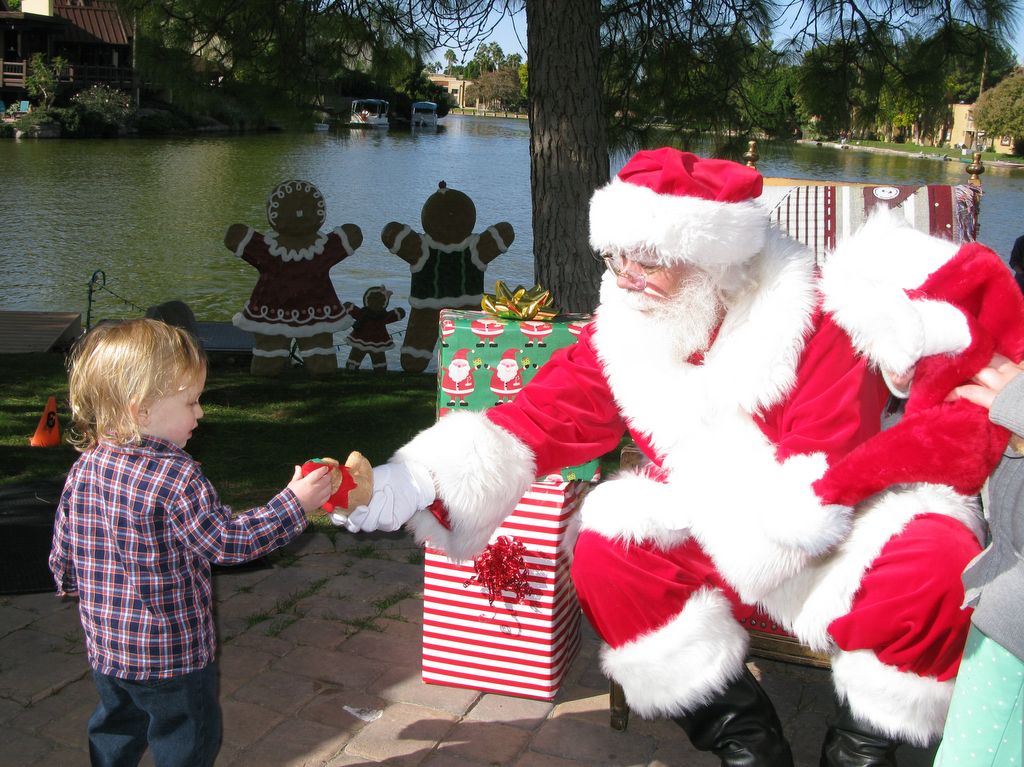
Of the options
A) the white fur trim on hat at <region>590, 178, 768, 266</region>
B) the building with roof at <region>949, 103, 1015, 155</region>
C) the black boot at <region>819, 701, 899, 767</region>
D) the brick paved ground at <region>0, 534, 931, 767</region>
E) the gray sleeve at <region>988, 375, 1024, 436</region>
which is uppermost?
the building with roof at <region>949, 103, 1015, 155</region>

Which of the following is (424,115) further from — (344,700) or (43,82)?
(344,700)

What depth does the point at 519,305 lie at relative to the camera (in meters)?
2.92

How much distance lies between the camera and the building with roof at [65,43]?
37344mm

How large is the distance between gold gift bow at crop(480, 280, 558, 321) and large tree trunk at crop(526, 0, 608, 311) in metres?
2.60

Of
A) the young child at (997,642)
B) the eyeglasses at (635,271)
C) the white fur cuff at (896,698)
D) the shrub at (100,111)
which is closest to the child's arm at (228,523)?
the eyeglasses at (635,271)

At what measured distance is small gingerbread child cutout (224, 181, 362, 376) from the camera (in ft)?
23.4

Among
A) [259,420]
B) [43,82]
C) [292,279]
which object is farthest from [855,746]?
[43,82]

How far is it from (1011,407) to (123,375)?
1.80m

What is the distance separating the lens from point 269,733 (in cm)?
278

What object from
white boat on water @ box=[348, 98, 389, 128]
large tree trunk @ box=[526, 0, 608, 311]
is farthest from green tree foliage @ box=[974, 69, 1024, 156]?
large tree trunk @ box=[526, 0, 608, 311]

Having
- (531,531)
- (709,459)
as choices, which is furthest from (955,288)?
(531,531)

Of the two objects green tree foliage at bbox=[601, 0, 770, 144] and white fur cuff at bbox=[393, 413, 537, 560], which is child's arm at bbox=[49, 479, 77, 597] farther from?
green tree foliage at bbox=[601, 0, 770, 144]

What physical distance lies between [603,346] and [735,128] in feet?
15.4

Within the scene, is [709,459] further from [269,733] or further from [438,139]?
[438,139]
